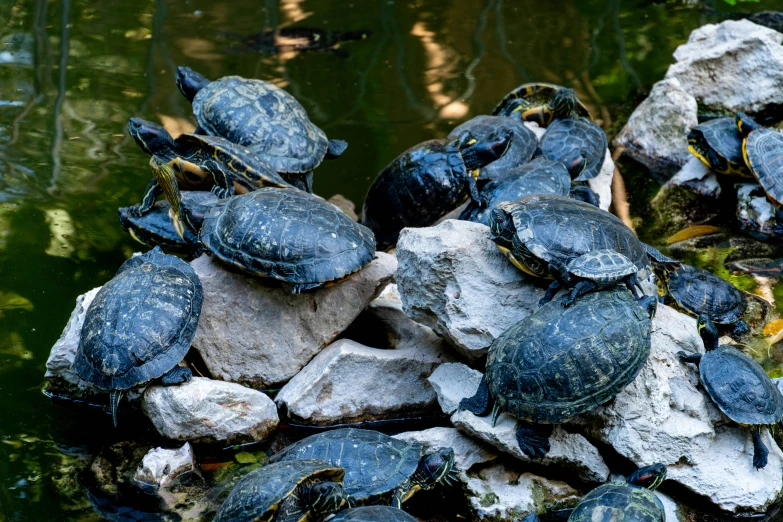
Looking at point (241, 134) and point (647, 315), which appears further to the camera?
point (241, 134)

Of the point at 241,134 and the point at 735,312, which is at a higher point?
the point at 241,134

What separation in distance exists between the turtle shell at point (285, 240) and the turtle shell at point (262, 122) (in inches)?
56.8

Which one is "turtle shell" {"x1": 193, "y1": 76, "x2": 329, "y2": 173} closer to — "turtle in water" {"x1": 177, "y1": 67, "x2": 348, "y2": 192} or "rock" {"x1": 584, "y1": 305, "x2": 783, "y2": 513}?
"turtle in water" {"x1": 177, "y1": 67, "x2": 348, "y2": 192}

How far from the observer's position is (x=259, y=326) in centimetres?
516

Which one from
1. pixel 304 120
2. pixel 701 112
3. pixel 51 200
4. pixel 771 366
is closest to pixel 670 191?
pixel 701 112

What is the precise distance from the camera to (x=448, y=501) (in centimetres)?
445

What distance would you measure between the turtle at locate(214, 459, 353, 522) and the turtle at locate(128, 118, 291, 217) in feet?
8.38

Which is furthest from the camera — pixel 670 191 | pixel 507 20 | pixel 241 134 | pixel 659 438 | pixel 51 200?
pixel 507 20

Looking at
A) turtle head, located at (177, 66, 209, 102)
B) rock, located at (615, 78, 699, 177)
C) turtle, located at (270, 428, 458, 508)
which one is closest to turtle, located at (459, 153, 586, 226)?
turtle, located at (270, 428, 458, 508)

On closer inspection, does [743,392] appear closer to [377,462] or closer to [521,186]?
[377,462]

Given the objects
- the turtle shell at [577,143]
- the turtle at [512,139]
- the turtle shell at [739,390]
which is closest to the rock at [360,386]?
the turtle shell at [739,390]

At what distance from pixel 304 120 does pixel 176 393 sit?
300 centimetres

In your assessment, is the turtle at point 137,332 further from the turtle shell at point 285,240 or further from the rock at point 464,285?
the rock at point 464,285

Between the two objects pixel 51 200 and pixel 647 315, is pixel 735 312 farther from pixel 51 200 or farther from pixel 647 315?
pixel 51 200
